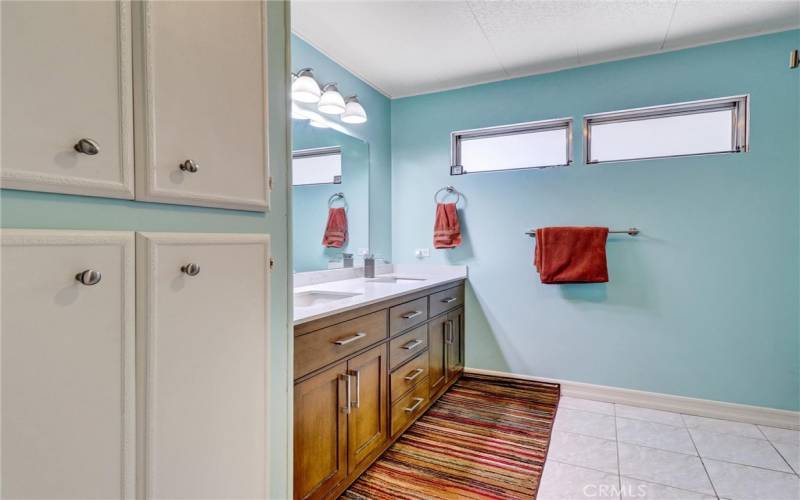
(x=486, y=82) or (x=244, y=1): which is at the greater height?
(x=486, y=82)

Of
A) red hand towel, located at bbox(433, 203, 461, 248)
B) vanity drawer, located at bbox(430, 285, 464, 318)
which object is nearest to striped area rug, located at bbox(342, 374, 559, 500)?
vanity drawer, located at bbox(430, 285, 464, 318)

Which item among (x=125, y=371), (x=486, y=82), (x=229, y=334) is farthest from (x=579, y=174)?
(x=125, y=371)

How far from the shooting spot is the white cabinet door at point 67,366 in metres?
0.66

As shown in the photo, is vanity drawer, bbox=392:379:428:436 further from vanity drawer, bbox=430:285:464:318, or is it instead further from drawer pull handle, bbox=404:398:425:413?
vanity drawer, bbox=430:285:464:318

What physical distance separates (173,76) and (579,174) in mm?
2599

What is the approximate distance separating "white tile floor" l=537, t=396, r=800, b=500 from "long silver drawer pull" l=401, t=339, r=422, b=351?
2.77ft

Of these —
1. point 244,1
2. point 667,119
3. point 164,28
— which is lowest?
point 164,28

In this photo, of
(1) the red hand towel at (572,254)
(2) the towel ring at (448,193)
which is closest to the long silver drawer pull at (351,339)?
(1) the red hand towel at (572,254)

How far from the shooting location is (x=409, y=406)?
229 cm

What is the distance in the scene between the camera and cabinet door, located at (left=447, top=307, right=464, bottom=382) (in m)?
2.91

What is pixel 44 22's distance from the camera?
0.68 metres

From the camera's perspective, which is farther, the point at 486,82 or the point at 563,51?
the point at 486,82

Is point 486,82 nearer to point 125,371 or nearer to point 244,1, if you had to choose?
point 244,1

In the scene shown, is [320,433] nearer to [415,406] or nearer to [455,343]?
[415,406]
